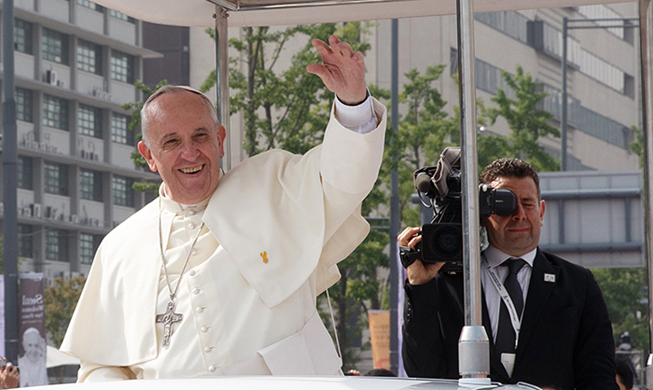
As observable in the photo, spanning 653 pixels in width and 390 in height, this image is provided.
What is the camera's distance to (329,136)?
310cm

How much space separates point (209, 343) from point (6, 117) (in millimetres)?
10935

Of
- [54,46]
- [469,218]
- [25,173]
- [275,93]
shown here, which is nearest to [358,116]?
[469,218]

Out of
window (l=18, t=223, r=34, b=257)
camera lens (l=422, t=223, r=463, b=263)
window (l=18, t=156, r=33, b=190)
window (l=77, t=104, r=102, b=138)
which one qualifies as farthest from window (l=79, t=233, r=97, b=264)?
camera lens (l=422, t=223, r=463, b=263)

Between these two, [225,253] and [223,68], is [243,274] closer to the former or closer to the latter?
[225,253]

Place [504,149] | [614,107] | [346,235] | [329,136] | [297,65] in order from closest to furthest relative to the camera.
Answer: [329,136]
[346,235]
[297,65]
[504,149]
[614,107]

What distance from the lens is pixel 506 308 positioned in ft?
11.9

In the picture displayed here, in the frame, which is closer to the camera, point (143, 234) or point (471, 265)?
point (471, 265)

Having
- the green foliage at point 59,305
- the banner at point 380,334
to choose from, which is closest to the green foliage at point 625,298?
the banner at point 380,334

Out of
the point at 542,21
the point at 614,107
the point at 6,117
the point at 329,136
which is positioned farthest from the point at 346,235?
the point at 614,107

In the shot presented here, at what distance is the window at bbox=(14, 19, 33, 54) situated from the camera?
27219 millimetres

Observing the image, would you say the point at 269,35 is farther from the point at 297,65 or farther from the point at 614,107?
the point at 614,107

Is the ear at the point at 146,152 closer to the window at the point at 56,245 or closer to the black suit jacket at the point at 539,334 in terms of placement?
the black suit jacket at the point at 539,334

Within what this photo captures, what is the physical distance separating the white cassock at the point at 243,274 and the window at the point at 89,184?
26.2 meters

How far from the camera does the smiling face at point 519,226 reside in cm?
373
